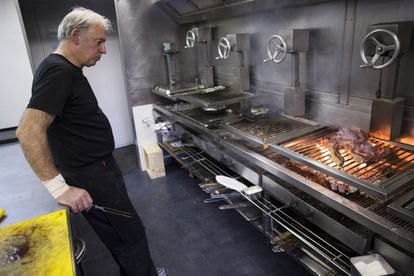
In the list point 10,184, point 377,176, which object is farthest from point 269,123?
point 10,184

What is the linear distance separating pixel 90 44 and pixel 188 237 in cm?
158

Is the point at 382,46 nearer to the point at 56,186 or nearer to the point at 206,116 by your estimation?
the point at 206,116

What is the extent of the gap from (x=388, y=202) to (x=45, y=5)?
4089mm

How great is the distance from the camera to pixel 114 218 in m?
1.66

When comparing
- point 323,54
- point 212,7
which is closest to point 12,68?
point 212,7

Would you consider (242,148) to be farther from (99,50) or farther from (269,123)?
(99,50)

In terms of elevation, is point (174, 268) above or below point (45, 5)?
below

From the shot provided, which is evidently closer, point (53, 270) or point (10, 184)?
Answer: point (53, 270)

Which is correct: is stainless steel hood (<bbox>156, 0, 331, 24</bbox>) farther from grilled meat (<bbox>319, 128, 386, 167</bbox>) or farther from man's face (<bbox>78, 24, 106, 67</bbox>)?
man's face (<bbox>78, 24, 106, 67</bbox>)

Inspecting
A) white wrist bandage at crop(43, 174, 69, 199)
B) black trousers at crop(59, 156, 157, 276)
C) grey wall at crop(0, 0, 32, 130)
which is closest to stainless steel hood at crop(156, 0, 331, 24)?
black trousers at crop(59, 156, 157, 276)

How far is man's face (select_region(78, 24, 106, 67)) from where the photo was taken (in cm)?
143

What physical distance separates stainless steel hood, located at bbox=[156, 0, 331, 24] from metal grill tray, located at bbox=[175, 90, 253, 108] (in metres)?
0.68

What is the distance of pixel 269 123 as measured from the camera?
2.06 meters

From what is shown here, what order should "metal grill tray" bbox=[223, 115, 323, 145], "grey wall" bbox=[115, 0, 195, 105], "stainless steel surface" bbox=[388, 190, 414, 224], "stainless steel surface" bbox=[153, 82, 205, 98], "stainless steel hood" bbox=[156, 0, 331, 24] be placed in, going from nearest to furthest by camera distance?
"stainless steel surface" bbox=[388, 190, 414, 224] < "metal grill tray" bbox=[223, 115, 323, 145] < "stainless steel hood" bbox=[156, 0, 331, 24] < "stainless steel surface" bbox=[153, 82, 205, 98] < "grey wall" bbox=[115, 0, 195, 105]
